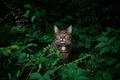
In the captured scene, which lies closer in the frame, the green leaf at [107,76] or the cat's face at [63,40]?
the green leaf at [107,76]

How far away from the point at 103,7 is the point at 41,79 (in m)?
3.78

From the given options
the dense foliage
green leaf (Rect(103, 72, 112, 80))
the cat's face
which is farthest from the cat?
green leaf (Rect(103, 72, 112, 80))

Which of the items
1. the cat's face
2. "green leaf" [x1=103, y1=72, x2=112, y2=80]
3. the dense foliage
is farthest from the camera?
the dense foliage

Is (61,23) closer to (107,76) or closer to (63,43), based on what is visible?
(63,43)

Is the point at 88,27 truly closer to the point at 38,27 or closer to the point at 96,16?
the point at 96,16

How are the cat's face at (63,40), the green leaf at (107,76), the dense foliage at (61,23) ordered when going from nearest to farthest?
the green leaf at (107,76) → the cat's face at (63,40) → the dense foliage at (61,23)

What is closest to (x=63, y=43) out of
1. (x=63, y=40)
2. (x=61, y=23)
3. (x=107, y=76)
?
(x=63, y=40)

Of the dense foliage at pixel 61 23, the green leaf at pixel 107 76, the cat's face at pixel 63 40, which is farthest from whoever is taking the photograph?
the dense foliage at pixel 61 23

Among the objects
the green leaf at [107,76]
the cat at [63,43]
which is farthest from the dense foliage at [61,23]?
the green leaf at [107,76]

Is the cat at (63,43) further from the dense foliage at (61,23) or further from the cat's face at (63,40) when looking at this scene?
the dense foliage at (61,23)

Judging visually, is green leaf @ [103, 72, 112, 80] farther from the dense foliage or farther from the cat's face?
the cat's face

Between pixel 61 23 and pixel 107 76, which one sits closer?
pixel 107 76

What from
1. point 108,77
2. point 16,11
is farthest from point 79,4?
point 108,77

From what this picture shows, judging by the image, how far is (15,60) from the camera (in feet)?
12.2
